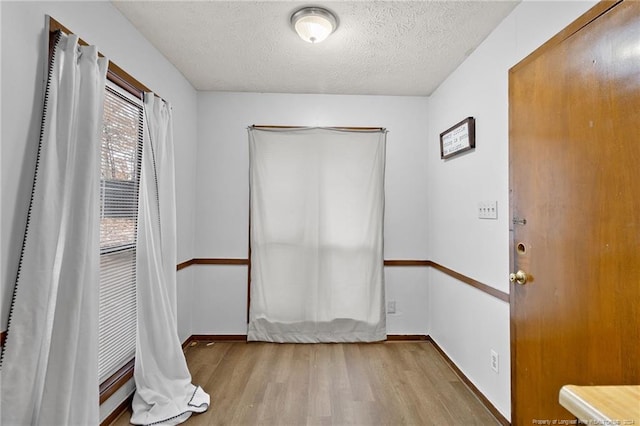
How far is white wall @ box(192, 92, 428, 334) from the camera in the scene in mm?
3143

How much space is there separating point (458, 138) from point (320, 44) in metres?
1.27

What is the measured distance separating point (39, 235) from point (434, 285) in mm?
2930

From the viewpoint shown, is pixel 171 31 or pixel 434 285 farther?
pixel 434 285

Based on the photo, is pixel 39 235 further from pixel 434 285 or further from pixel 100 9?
pixel 434 285

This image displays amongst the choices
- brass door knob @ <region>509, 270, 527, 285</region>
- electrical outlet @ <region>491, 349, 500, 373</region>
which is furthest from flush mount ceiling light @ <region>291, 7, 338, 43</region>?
electrical outlet @ <region>491, 349, 500, 373</region>

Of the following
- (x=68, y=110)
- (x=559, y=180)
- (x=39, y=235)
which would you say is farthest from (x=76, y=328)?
(x=559, y=180)

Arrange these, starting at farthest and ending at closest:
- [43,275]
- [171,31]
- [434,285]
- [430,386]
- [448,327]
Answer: [434,285]
[448,327]
[430,386]
[171,31]
[43,275]

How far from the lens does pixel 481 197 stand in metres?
2.18

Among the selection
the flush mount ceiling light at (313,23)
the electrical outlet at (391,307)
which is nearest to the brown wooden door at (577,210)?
the flush mount ceiling light at (313,23)

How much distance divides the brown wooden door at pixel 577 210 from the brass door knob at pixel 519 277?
0.04 meters

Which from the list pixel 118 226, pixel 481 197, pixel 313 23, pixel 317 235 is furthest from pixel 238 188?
pixel 481 197

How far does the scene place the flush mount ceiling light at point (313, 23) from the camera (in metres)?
1.83

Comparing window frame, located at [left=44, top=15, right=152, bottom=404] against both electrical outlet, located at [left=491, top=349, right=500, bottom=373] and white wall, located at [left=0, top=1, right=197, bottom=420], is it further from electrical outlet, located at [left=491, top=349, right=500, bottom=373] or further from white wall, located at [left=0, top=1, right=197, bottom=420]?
electrical outlet, located at [left=491, top=349, right=500, bottom=373]

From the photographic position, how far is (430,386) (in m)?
2.32
